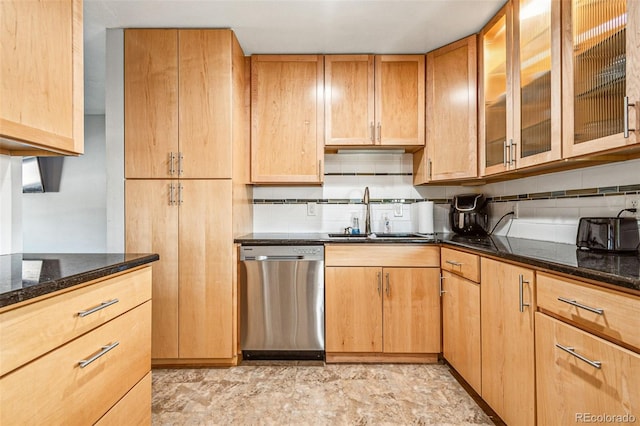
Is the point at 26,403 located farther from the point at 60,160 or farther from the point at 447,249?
the point at 60,160

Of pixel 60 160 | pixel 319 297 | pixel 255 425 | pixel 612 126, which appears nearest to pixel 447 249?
pixel 319 297

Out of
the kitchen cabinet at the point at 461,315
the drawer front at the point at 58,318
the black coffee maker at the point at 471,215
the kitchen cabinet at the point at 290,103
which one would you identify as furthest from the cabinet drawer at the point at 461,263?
the drawer front at the point at 58,318

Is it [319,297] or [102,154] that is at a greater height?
[102,154]

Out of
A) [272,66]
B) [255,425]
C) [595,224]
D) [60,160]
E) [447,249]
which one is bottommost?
[255,425]

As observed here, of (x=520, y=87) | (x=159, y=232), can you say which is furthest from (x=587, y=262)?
(x=159, y=232)

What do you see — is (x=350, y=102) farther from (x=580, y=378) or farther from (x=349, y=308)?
(x=580, y=378)

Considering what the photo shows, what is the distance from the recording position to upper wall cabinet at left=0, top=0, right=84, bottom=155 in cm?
104

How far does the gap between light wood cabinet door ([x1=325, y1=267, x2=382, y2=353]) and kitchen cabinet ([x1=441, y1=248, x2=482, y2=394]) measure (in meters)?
0.47

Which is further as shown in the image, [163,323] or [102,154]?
[102,154]

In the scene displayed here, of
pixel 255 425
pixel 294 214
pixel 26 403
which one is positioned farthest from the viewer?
pixel 294 214

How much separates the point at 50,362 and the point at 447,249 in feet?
6.92

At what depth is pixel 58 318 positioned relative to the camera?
0.98m

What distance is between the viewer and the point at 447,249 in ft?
7.68

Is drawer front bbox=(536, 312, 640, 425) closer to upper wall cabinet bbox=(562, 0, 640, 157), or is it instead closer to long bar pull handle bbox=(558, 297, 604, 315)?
long bar pull handle bbox=(558, 297, 604, 315)
